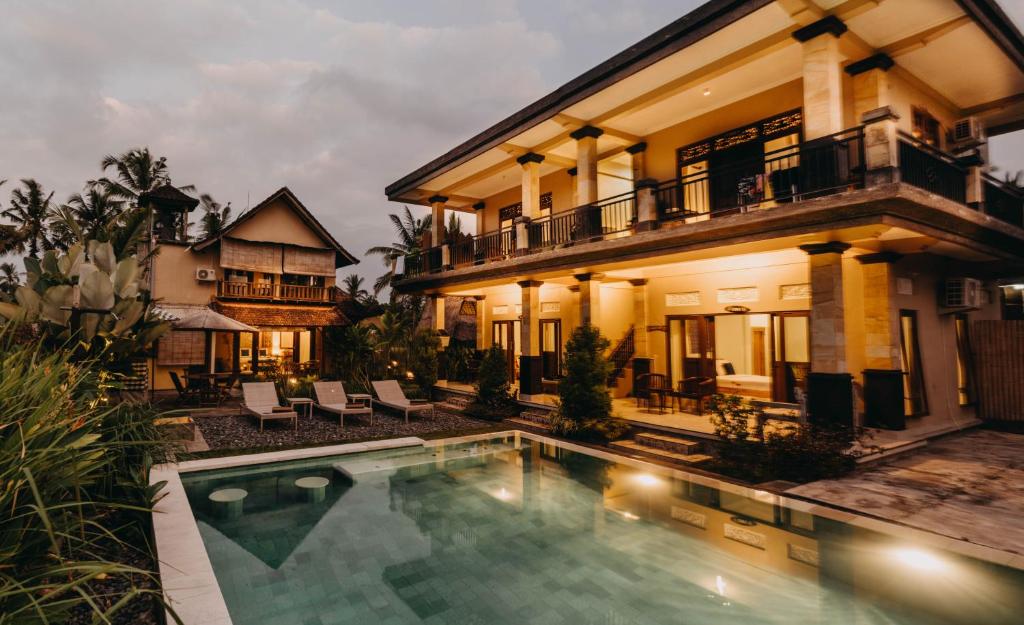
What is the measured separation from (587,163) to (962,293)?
891cm

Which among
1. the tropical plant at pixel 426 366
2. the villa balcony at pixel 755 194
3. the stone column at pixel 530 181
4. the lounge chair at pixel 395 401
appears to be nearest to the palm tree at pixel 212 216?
the villa balcony at pixel 755 194

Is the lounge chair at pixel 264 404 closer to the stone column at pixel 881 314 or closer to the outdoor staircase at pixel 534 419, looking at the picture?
the outdoor staircase at pixel 534 419

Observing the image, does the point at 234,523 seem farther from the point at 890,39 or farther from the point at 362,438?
the point at 890,39

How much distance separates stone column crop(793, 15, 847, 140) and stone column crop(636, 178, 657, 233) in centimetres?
321

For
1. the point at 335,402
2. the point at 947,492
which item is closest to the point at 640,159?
the point at 947,492

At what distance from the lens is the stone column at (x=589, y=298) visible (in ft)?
41.5

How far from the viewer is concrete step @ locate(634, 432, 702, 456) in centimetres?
919

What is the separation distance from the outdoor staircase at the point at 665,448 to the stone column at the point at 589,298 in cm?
346

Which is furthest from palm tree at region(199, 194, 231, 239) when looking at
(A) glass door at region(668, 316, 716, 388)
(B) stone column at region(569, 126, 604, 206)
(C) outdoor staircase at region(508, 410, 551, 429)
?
(A) glass door at region(668, 316, 716, 388)

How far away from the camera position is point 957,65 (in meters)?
10.3

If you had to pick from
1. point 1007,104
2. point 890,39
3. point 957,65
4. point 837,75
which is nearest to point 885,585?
point 837,75

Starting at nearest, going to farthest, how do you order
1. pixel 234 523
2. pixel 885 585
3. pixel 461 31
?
pixel 885 585
pixel 234 523
pixel 461 31

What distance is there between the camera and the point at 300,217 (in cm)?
2281

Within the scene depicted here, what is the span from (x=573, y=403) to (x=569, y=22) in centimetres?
17252
